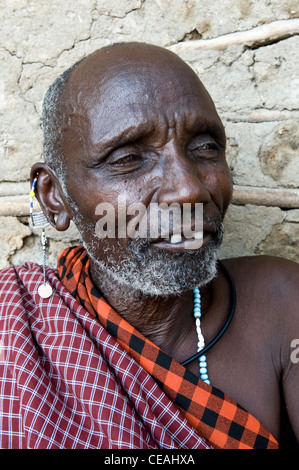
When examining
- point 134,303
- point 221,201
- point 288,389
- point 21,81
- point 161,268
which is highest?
point 21,81

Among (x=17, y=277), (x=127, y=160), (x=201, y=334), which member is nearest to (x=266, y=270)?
(x=201, y=334)

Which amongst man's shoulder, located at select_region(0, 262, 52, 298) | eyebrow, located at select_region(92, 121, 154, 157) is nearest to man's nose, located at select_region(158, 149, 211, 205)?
eyebrow, located at select_region(92, 121, 154, 157)

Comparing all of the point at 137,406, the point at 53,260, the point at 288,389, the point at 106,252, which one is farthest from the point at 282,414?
the point at 53,260

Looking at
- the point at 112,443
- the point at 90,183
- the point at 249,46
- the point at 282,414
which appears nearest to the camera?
the point at 112,443

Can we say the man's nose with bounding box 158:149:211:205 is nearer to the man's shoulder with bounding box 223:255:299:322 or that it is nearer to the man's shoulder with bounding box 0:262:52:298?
the man's shoulder with bounding box 223:255:299:322

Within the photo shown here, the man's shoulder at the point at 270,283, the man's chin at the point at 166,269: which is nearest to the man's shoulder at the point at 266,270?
the man's shoulder at the point at 270,283

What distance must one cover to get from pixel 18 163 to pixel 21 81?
0.39 metres

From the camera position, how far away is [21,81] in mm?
2205

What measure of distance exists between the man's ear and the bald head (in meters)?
0.07

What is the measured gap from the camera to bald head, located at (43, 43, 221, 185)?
144 centimetres

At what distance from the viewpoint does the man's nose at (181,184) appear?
1.35 metres

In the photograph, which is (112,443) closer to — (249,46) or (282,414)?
(282,414)

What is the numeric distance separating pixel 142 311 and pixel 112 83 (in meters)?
0.79

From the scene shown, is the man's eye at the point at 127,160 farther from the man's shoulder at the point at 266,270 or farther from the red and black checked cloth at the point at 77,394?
the man's shoulder at the point at 266,270
